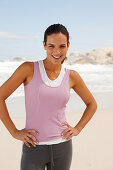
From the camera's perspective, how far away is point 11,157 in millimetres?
3756

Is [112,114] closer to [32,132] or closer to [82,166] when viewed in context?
[82,166]

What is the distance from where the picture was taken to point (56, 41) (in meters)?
1.60

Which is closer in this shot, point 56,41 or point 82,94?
point 56,41

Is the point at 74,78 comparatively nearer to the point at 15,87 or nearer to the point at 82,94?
the point at 82,94

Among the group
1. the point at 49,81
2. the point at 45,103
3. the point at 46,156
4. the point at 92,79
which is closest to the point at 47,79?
the point at 49,81

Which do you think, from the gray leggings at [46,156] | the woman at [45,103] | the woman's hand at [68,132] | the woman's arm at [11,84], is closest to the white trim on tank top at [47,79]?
the woman at [45,103]

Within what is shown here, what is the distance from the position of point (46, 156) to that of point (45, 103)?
357mm

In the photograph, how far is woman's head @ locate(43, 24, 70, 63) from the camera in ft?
5.24

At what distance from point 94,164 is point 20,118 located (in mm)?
2231

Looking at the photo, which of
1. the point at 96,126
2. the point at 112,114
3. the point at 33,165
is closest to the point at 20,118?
the point at 96,126

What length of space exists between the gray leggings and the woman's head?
57cm

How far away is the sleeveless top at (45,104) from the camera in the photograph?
1585 mm

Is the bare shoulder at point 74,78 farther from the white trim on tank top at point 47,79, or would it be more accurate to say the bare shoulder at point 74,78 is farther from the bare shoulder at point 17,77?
the bare shoulder at point 17,77

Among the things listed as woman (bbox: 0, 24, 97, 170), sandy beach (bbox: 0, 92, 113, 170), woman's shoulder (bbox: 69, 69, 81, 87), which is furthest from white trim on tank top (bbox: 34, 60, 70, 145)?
sandy beach (bbox: 0, 92, 113, 170)
